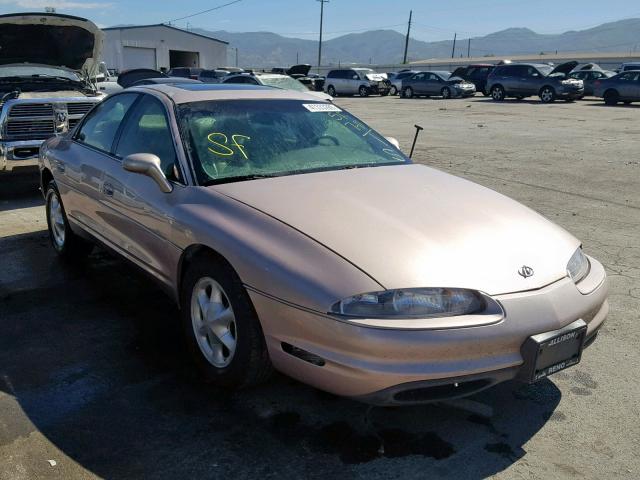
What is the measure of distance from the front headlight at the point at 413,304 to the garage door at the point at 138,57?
54597 millimetres

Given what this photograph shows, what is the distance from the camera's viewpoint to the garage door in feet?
173

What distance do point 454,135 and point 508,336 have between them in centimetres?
1320

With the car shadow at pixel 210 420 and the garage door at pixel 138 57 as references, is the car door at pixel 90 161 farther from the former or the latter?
the garage door at pixel 138 57

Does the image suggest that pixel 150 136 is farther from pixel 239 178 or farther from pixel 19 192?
pixel 19 192

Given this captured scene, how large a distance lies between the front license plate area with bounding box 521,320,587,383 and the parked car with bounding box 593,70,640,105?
24.5m

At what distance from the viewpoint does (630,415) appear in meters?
Answer: 3.02

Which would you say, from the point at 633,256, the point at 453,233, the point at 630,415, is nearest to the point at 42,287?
the point at 453,233

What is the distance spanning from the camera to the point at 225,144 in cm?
366

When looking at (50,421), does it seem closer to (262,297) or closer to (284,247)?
(262,297)

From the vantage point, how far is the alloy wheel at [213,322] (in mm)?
3068

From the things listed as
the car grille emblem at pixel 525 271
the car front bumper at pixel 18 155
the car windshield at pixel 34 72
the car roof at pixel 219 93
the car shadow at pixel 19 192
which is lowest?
the car shadow at pixel 19 192

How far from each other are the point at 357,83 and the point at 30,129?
2859cm

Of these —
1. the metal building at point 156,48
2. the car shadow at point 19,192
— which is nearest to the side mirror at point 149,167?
the car shadow at point 19,192

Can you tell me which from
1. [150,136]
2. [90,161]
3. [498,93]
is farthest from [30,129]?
[498,93]
